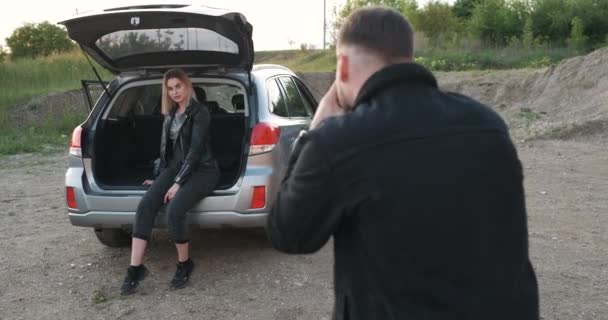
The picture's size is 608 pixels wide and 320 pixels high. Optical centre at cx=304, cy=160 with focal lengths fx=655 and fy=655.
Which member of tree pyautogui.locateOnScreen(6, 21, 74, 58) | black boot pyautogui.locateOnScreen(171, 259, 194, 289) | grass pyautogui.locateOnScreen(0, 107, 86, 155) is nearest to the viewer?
black boot pyautogui.locateOnScreen(171, 259, 194, 289)

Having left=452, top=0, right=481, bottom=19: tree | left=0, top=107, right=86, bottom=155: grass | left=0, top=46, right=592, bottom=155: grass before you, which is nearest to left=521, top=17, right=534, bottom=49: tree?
left=0, top=46, right=592, bottom=155: grass

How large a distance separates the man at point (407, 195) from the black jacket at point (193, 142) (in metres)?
3.50

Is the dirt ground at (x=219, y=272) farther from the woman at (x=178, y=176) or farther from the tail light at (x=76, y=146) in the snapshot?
the tail light at (x=76, y=146)

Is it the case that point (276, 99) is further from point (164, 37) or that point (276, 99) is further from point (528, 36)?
point (528, 36)

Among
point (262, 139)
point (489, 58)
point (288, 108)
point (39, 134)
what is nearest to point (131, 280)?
point (262, 139)

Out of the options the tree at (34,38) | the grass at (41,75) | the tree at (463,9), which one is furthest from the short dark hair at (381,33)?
the tree at (463,9)

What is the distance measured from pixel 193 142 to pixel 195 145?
0.03 m

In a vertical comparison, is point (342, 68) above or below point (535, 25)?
below

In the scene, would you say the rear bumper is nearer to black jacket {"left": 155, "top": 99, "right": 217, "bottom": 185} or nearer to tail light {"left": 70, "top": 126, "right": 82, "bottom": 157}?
black jacket {"left": 155, "top": 99, "right": 217, "bottom": 185}

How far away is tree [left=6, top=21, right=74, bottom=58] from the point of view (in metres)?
34.9

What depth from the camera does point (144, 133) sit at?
632 cm

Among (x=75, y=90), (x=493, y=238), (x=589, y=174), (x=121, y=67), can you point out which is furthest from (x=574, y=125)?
(x=75, y=90)

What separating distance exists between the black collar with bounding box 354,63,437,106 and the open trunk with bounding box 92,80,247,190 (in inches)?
158

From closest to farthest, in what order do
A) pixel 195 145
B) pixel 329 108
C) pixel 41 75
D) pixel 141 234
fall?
1. pixel 329 108
2. pixel 141 234
3. pixel 195 145
4. pixel 41 75
